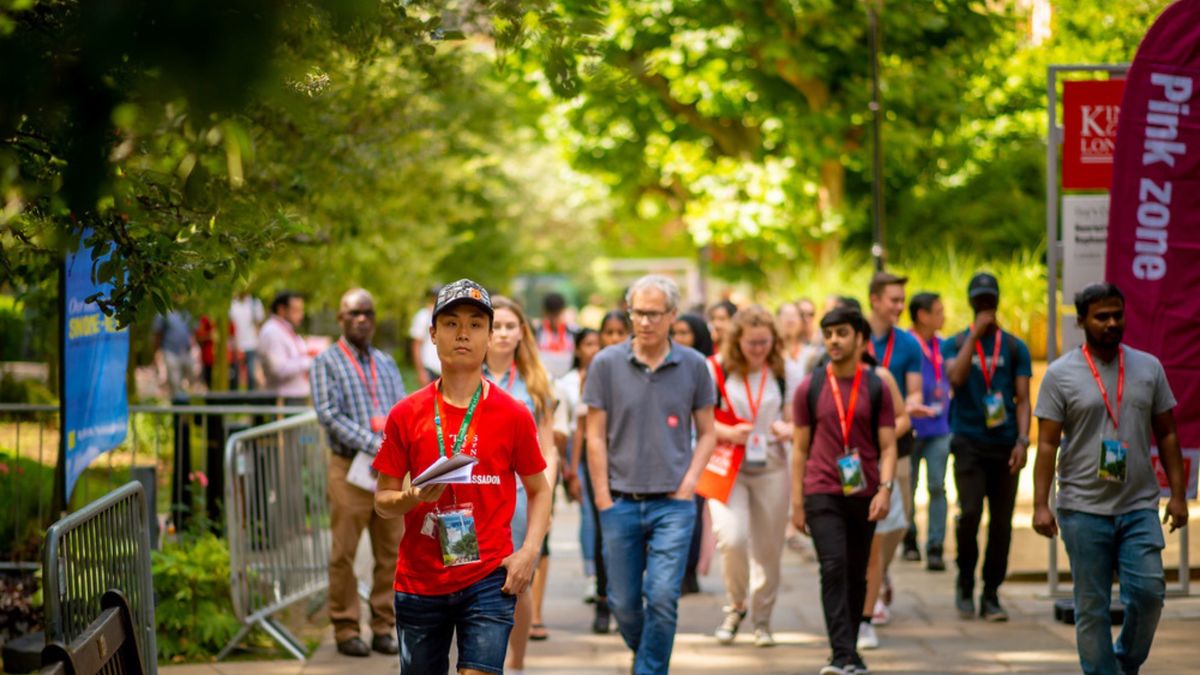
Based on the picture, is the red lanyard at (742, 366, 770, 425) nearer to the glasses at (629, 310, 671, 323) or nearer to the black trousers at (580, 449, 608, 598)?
the black trousers at (580, 449, 608, 598)

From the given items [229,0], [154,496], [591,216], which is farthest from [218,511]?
[591,216]

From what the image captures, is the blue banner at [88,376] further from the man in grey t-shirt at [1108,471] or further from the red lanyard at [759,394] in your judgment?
the man in grey t-shirt at [1108,471]

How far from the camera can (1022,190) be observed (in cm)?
2686

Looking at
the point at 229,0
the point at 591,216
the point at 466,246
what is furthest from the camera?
the point at 591,216

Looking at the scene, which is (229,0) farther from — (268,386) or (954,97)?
(954,97)

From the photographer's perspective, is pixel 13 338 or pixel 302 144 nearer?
pixel 302 144

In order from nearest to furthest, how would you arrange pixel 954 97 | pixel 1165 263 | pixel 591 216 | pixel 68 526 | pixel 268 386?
pixel 68 526 → pixel 1165 263 → pixel 268 386 → pixel 954 97 → pixel 591 216

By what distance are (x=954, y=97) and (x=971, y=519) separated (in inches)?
576

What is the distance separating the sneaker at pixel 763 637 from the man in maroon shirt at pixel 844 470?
1072mm

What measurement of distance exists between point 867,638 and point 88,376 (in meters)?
4.40

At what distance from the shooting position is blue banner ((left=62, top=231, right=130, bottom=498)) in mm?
7656

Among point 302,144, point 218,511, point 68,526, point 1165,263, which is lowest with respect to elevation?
point 218,511

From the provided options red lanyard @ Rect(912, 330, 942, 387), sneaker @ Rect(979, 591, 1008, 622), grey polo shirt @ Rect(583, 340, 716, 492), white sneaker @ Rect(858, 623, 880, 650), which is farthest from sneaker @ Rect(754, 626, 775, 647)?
red lanyard @ Rect(912, 330, 942, 387)

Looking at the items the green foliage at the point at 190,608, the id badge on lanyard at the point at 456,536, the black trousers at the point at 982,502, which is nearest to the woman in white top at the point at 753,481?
the black trousers at the point at 982,502
